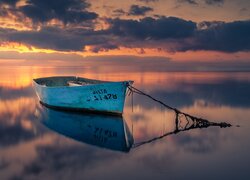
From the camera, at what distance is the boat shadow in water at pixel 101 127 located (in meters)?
15.0

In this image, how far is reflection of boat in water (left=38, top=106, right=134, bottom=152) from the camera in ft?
49.1

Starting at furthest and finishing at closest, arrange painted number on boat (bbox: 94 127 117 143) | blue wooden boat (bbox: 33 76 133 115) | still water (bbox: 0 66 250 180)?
blue wooden boat (bbox: 33 76 133 115)
painted number on boat (bbox: 94 127 117 143)
still water (bbox: 0 66 250 180)

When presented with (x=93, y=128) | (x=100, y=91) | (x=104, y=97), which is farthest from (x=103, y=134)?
(x=100, y=91)

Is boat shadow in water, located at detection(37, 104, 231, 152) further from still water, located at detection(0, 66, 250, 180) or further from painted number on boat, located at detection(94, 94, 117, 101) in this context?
painted number on boat, located at detection(94, 94, 117, 101)

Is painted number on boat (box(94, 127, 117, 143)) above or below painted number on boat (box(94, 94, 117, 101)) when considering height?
below

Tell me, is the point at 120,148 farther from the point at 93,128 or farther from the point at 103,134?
the point at 93,128

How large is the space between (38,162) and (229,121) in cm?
1274

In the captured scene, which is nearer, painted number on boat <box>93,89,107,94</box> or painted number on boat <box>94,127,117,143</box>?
painted number on boat <box>94,127,117,143</box>

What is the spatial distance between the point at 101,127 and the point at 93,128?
0.47m

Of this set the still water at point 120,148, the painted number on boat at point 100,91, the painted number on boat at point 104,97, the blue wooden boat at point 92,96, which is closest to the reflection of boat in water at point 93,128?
the still water at point 120,148

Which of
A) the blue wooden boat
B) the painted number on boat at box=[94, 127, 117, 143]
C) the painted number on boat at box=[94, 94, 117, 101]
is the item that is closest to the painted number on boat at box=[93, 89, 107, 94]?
the blue wooden boat

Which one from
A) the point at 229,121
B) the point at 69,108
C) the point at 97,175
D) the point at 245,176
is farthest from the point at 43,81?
the point at 245,176

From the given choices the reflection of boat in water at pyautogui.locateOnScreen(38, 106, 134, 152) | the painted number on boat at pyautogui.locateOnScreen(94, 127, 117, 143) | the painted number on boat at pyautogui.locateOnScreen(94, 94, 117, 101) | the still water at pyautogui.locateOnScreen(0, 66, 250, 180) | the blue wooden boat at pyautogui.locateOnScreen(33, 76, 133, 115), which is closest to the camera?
the still water at pyautogui.locateOnScreen(0, 66, 250, 180)

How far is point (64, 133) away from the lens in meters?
17.0
